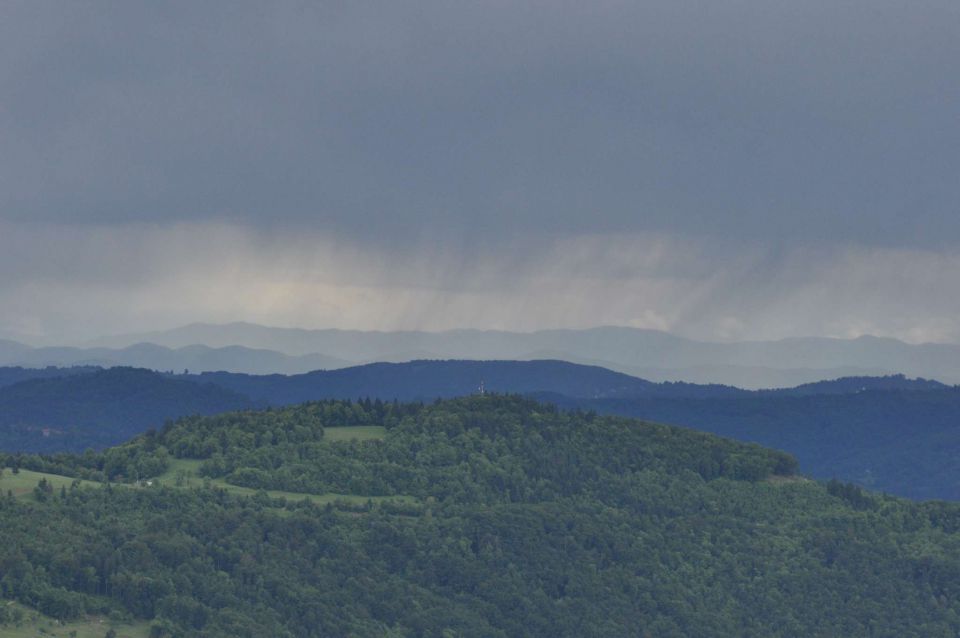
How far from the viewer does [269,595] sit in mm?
189500

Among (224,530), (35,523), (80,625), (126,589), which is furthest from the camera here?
(224,530)

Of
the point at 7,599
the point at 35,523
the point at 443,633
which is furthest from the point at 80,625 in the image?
the point at 443,633

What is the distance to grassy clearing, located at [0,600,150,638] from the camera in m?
152

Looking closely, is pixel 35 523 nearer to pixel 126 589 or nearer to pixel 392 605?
pixel 126 589

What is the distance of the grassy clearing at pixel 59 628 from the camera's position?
498 ft

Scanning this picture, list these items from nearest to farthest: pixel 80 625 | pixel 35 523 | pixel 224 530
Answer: pixel 80 625, pixel 35 523, pixel 224 530

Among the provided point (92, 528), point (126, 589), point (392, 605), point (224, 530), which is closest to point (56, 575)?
point (126, 589)

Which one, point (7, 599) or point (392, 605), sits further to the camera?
point (392, 605)

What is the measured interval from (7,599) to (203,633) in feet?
66.1

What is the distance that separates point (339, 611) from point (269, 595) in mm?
8691

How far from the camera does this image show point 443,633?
655 feet

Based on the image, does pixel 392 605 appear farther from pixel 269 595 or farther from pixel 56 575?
pixel 56 575

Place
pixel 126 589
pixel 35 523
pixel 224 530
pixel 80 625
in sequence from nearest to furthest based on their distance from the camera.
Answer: pixel 80 625 < pixel 126 589 < pixel 35 523 < pixel 224 530

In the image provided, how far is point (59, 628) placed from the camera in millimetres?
157000
